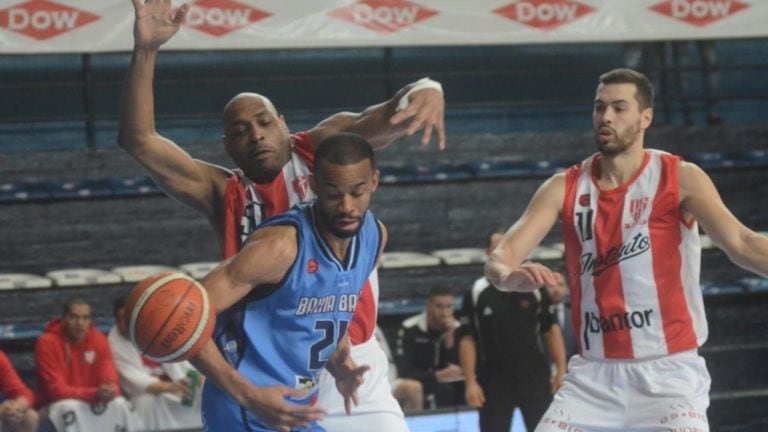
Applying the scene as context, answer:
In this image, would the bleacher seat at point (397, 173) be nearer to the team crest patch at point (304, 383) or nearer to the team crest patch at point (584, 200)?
the team crest patch at point (584, 200)

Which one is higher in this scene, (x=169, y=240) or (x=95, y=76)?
(x=95, y=76)

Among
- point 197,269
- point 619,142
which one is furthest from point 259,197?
point 197,269

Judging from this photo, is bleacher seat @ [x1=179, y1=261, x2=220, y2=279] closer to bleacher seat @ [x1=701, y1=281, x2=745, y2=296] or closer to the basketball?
bleacher seat @ [x1=701, y1=281, x2=745, y2=296]

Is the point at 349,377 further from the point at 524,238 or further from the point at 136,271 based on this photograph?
the point at 136,271

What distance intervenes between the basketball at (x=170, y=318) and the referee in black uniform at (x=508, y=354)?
5.24 metres

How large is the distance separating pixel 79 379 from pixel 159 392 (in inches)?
22.1

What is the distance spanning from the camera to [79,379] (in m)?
9.57

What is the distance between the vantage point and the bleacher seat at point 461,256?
11141 mm

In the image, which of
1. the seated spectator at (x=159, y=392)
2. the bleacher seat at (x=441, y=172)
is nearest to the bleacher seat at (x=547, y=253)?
the bleacher seat at (x=441, y=172)

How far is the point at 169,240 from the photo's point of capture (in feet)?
36.7

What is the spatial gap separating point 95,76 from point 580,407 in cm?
772

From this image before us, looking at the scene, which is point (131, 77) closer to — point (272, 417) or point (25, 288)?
point (272, 417)

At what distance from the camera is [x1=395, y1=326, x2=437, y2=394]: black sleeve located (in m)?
9.90

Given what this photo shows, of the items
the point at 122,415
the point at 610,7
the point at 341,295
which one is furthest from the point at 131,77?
the point at 610,7
